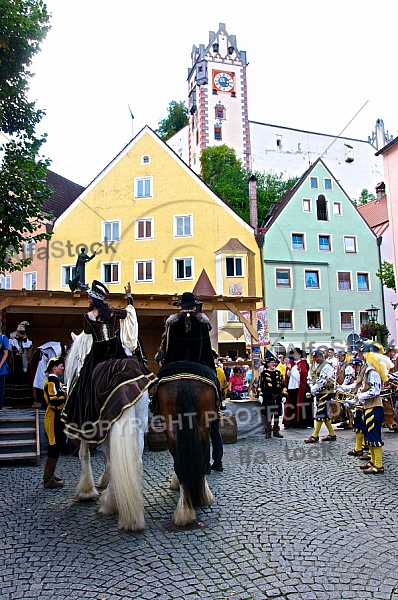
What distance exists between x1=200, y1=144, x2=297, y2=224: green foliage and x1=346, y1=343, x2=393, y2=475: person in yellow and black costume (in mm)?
28657

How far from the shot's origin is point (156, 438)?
29.8 ft

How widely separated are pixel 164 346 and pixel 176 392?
2.32 feet

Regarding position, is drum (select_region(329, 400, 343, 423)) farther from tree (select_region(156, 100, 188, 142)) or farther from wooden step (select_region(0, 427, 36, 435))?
tree (select_region(156, 100, 188, 142))

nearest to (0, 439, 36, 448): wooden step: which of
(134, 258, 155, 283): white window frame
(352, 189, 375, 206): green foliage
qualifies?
(134, 258, 155, 283): white window frame

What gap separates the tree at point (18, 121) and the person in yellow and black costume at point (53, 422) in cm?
415

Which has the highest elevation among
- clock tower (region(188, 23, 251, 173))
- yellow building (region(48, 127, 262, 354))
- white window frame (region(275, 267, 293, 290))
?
clock tower (region(188, 23, 251, 173))

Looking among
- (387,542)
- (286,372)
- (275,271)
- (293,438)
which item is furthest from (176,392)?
(275,271)

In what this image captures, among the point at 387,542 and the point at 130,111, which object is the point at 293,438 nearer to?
the point at 387,542

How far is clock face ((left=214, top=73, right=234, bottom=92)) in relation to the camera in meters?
59.0

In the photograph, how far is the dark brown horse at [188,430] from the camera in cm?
507

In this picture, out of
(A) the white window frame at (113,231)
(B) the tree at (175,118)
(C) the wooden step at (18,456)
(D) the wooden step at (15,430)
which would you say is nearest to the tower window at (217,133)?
(B) the tree at (175,118)

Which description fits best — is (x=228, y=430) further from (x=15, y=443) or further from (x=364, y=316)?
(x=364, y=316)

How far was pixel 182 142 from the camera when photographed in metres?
62.3

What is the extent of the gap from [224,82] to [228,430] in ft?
186
